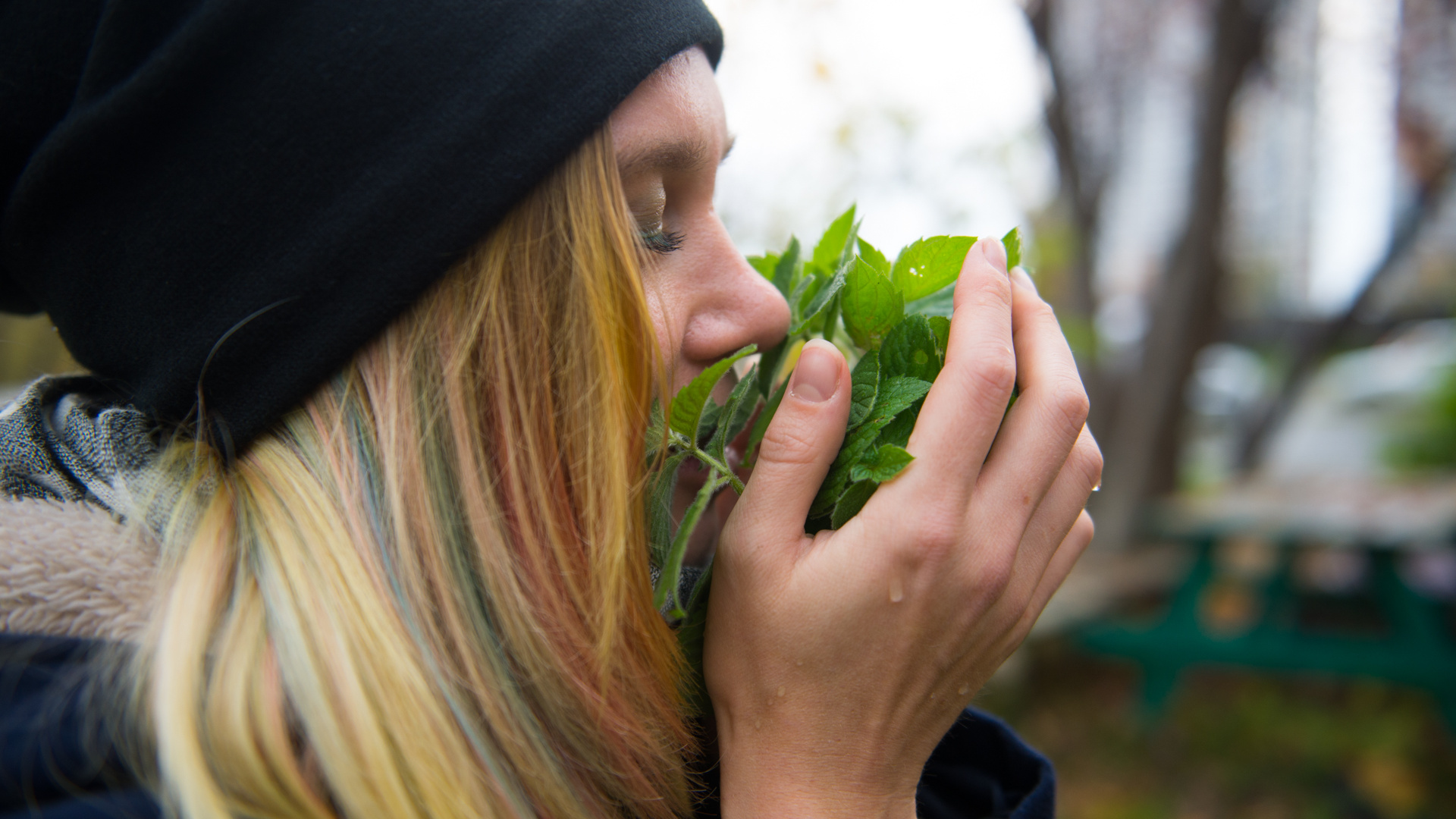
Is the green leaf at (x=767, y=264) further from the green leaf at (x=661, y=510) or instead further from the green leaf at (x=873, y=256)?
the green leaf at (x=661, y=510)

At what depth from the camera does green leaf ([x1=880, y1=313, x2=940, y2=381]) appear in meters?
1.34

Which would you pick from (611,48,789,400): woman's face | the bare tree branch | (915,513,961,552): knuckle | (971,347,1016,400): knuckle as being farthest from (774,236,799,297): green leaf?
the bare tree branch

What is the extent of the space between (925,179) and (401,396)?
21.4ft

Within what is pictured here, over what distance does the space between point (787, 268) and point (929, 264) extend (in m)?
0.33

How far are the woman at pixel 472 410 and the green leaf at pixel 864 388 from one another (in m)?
0.07

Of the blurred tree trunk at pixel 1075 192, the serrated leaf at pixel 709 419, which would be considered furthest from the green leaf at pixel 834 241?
the blurred tree trunk at pixel 1075 192

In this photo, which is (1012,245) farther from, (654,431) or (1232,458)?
(1232,458)

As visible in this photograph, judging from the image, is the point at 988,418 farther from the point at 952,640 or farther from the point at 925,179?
the point at 925,179

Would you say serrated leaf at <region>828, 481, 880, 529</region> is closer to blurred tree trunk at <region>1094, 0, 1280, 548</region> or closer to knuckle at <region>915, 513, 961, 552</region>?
knuckle at <region>915, 513, 961, 552</region>

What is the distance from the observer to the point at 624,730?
46.2 inches

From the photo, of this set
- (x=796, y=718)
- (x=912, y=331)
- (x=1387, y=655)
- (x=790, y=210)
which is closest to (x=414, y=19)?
(x=912, y=331)

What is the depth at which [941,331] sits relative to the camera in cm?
139

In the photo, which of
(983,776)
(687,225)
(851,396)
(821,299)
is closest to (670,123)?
(687,225)

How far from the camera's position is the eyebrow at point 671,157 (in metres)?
1.29
